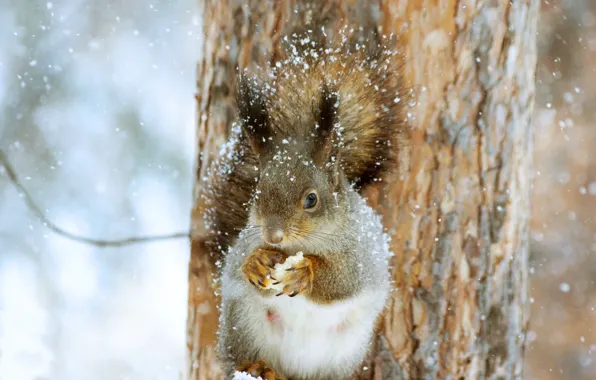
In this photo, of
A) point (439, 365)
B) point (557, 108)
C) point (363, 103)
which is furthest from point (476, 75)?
point (557, 108)

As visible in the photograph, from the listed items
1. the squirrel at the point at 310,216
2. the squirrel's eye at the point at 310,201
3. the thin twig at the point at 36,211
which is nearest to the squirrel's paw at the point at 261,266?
the squirrel at the point at 310,216

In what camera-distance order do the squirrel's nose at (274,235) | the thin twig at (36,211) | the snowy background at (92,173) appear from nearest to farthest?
the squirrel's nose at (274,235)
the thin twig at (36,211)
the snowy background at (92,173)

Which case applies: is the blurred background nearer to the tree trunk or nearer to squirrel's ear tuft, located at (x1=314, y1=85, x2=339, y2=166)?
the tree trunk

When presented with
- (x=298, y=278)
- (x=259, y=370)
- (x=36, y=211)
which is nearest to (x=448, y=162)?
(x=298, y=278)

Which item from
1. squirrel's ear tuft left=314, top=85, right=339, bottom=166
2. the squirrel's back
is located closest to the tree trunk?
the squirrel's back

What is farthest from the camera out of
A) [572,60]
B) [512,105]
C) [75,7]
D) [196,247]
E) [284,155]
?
[75,7]

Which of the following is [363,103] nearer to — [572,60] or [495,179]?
[495,179]

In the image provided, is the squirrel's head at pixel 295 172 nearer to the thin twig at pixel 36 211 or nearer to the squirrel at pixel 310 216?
the squirrel at pixel 310 216
